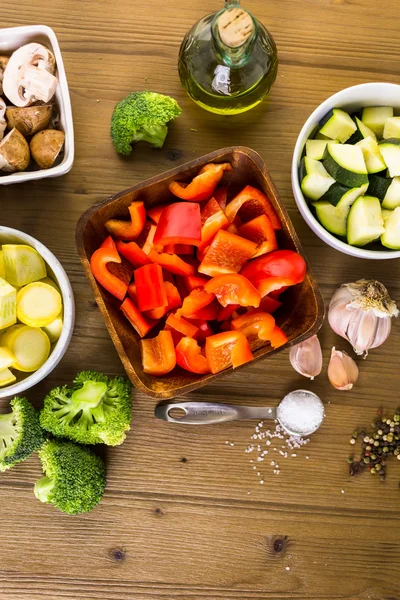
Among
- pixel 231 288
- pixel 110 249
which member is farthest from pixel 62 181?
pixel 231 288

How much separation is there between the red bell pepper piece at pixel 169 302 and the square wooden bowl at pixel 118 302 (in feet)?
0.25

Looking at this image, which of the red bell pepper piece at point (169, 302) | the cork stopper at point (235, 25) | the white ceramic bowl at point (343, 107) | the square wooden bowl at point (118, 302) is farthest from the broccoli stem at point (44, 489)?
the cork stopper at point (235, 25)

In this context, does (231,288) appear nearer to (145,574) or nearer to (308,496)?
(308,496)

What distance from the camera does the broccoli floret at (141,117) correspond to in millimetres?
1518

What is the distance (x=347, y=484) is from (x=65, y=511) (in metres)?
0.78

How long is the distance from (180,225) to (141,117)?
290 millimetres

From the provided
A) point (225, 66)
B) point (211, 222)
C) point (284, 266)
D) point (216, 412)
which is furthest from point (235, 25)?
point (216, 412)

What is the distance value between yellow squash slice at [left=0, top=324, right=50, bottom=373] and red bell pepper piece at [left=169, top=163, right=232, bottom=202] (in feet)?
1.58

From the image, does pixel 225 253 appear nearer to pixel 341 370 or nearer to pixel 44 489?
pixel 341 370

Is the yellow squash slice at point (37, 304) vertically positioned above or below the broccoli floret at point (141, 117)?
below

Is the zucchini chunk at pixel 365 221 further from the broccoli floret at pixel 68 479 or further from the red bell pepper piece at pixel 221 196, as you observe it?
the broccoli floret at pixel 68 479

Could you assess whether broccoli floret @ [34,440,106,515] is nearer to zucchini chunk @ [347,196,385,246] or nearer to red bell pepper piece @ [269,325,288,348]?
red bell pepper piece @ [269,325,288,348]

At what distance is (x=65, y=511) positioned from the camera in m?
1.65

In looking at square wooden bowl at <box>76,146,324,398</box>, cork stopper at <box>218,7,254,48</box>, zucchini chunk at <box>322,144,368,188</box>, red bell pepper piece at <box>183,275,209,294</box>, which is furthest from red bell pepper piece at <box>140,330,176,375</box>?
cork stopper at <box>218,7,254,48</box>
